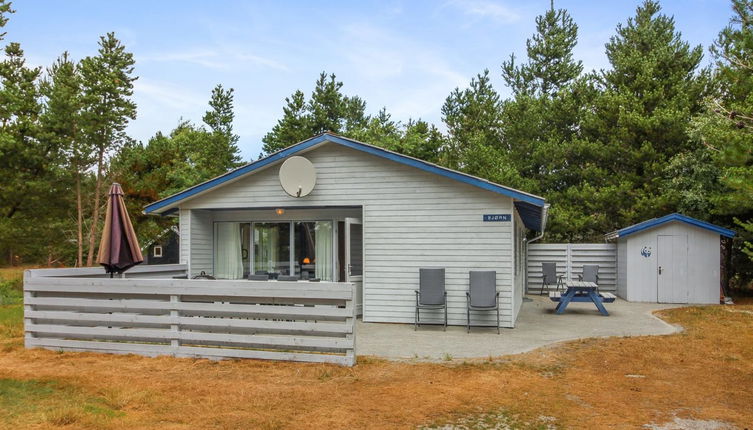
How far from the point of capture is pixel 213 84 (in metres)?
37.8

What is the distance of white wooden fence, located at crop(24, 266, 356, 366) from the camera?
6684 mm

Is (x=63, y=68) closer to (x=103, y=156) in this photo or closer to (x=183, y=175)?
(x=103, y=156)

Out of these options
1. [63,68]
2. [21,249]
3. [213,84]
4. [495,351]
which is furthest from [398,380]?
[213,84]

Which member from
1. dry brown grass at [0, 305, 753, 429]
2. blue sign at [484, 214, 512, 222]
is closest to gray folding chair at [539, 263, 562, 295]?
blue sign at [484, 214, 512, 222]

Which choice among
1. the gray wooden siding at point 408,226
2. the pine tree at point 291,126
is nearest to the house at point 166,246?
the pine tree at point 291,126

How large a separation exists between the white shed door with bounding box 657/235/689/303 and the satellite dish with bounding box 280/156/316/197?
965cm

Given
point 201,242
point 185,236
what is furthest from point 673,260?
point 185,236

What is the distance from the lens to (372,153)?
10406 mm

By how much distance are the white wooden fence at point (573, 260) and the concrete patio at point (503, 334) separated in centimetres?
440

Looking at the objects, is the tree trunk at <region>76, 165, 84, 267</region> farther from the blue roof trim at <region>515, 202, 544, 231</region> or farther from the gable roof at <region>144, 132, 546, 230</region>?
the blue roof trim at <region>515, 202, 544, 231</region>

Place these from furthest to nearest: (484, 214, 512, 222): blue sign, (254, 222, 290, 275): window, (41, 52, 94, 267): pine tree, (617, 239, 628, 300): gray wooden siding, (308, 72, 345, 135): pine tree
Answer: (308, 72, 345, 135): pine tree < (41, 52, 94, 267): pine tree < (617, 239, 628, 300): gray wooden siding < (254, 222, 290, 275): window < (484, 214, 512, 222): blue sign

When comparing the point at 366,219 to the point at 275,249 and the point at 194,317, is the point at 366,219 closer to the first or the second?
the point at 275,249

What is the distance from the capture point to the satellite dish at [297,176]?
10.6m

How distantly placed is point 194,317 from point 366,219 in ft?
14.1
